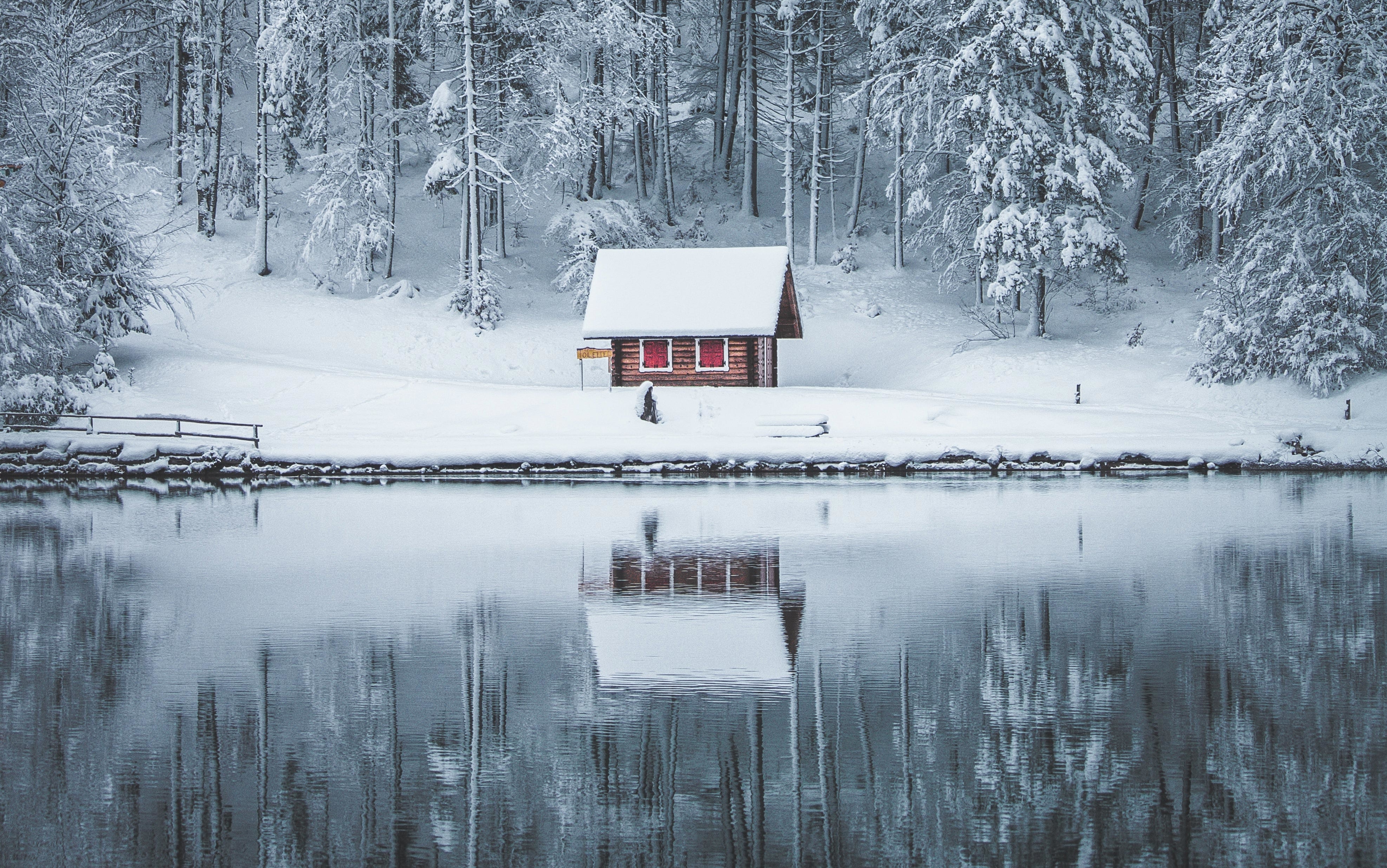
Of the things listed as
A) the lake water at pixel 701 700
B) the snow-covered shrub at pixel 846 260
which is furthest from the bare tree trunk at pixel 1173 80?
the lake water at pixel 701 700

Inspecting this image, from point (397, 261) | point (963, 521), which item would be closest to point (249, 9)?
point (397, 261)

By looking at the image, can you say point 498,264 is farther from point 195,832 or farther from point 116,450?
point 195,832

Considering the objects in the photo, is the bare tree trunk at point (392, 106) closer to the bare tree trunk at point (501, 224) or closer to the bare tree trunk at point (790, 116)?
the bare tree trunk at point (501, 224)

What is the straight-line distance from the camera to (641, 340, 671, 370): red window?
1826 inches

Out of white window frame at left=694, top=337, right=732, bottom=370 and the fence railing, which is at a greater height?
white window frame at left=694, top=337, right=732, bottom=370

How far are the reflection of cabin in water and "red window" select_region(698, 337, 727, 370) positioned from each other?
2670 cm

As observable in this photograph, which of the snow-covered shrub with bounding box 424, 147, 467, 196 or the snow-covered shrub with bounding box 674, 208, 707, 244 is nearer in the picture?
the snow-covered shrub with bounding box 424, 147, 467, 196

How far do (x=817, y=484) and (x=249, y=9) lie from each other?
67.8 metres

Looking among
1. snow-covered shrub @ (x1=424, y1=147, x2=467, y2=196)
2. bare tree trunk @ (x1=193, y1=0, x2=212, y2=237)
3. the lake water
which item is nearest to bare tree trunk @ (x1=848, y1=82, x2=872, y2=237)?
snow-covered shrub @ (x1=424, y1=147, x2=467, y2=196)

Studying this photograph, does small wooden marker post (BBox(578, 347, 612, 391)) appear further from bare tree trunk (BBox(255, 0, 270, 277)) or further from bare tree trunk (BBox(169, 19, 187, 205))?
bare tree trunk (BBox(169, 19, 187, 205))

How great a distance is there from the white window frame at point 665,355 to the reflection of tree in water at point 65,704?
2797 cm

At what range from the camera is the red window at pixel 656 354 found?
1826 inches

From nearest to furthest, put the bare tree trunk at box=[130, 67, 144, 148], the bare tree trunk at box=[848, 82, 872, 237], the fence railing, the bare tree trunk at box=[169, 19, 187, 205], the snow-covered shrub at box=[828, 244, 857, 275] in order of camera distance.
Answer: the fence railing < the snow-covered shrub at box=[828, 244, 857, 275] < the bare tree trunk at box=[169, 19, 187, 205] < the bare tree trunk at box=[848, 82, 872, 237] < the bare tree trunk at box=[130, 67, 144, 148]

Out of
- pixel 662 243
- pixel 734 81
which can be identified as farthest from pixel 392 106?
pixel 734 81
